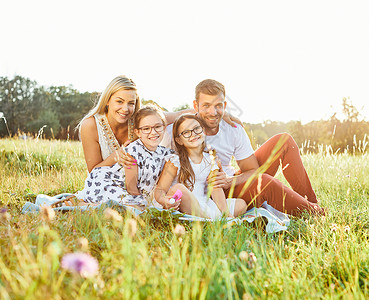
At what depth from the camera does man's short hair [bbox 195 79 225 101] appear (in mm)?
3537

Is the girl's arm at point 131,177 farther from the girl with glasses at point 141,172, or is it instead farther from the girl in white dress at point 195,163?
the girl in white dress at point 195,163

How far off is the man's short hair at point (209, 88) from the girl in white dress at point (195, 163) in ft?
0.96

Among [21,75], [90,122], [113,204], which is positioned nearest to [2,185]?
[90,122]

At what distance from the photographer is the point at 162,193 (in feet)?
10.8

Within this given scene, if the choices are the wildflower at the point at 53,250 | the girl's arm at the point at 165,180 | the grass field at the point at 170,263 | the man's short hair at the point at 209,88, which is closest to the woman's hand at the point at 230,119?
the man's short hair at the point at 209,88

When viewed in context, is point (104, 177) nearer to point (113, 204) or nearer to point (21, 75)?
point (113, 204)

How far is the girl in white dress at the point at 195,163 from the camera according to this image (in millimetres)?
3314

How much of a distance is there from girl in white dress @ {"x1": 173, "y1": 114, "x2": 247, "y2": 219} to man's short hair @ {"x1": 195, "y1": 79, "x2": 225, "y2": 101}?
292 mm

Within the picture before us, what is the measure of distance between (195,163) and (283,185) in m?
0.91

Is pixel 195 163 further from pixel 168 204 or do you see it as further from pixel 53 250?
pixel 53 250

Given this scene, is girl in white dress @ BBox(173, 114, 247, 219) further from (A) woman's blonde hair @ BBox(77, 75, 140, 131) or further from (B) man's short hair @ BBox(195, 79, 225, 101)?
(A) woman's blonde hair @ BBox(77, 75, 140, 131)

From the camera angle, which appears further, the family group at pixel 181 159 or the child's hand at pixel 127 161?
the child's hand at pixel 127 161

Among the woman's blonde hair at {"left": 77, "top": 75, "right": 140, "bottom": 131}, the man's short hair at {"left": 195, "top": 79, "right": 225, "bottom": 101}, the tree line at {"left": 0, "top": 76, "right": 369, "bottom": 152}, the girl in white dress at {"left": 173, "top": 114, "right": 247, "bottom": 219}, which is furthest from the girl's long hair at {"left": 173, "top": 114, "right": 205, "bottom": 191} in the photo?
the tree line at {"left": 0, "top": 76, "right": 369, "bottom": 152}

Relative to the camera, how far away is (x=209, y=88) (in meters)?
3.54
